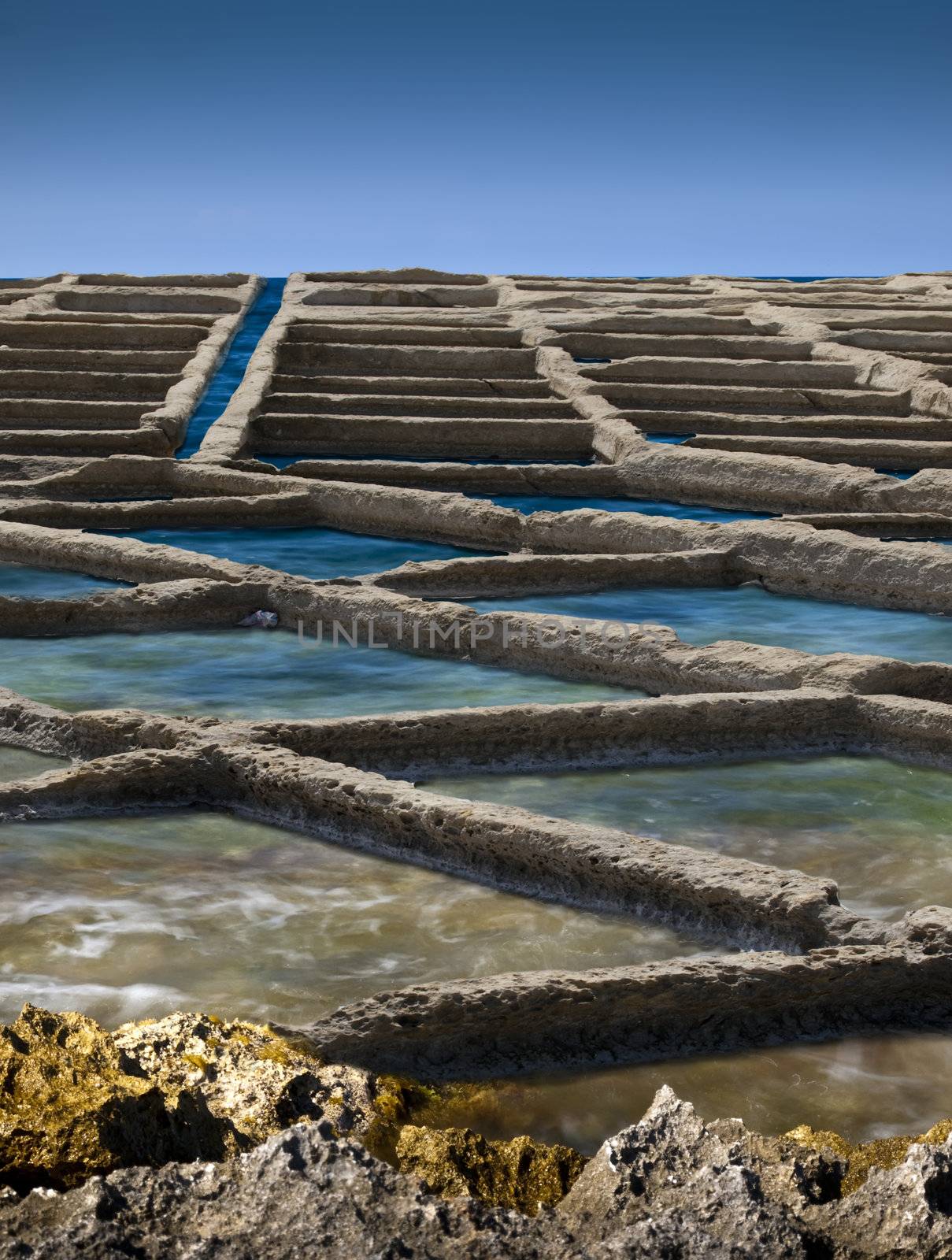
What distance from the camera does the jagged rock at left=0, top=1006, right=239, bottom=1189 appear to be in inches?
87.5

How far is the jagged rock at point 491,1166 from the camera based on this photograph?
2.51m

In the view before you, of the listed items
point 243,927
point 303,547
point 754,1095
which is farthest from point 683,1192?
point 303,547

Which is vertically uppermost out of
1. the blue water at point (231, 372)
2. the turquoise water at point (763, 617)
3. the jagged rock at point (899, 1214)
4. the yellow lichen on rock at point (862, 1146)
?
the blue water at point (231, 372)

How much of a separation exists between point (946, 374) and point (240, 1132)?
1146 centimetres

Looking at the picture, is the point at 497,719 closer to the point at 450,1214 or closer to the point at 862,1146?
the point at 862,1146

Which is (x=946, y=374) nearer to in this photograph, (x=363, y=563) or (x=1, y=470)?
(x=363, y=563)

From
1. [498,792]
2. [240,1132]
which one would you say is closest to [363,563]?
[498,792]

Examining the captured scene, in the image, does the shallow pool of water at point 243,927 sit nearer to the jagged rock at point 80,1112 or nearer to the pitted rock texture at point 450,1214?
the jagged rock at point 80,1112

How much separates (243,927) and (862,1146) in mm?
1708

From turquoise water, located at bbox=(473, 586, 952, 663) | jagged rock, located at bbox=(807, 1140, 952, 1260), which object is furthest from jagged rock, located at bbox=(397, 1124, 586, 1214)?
turquoise water, located at bbox=(473, 586, 952, 663)

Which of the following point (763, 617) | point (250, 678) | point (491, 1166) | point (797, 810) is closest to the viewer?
point (491, 1166)

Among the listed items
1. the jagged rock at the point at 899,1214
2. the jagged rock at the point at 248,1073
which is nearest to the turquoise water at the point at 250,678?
the jagged rock at the point at 248,1073

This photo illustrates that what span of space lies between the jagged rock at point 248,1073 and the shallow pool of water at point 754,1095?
0.69 feet

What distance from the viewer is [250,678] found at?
6.16 metres
